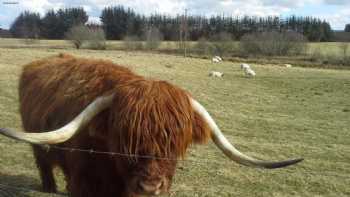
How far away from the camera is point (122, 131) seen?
389 cm

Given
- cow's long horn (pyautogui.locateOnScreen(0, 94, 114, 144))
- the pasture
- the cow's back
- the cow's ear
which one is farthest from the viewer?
the pasture

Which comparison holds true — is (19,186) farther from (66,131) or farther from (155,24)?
(155,24)

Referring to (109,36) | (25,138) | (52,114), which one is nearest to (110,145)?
(25,138)

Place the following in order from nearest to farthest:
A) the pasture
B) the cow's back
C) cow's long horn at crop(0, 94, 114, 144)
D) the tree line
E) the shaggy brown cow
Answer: cow's long horn at crop(0, 94, 114, 144) < the shaggy brown cow < the cow's back < the pasture < the tree line

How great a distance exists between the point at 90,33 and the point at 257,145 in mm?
57056

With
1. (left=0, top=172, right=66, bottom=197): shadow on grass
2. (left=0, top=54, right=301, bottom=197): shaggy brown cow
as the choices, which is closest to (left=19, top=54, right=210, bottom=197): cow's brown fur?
(left=0, top=54, right=301, bottom=197): shaggy brown cow

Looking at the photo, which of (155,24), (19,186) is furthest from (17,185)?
(155,24)

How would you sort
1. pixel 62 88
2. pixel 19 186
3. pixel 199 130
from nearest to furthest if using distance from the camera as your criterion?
pixel 199 130 → pixel 62 88 → pixel 19 186

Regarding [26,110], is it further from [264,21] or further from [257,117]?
[264,21]

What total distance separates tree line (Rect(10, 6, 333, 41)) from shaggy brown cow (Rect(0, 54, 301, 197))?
71.9m

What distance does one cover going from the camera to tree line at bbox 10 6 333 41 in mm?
84812

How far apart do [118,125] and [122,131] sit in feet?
0.23

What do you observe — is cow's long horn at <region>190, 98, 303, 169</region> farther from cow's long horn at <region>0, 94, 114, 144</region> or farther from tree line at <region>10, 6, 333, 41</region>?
tree line at <region>10, 6, 333, 41</region>

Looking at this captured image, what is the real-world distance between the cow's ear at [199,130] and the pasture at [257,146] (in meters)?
1.57
